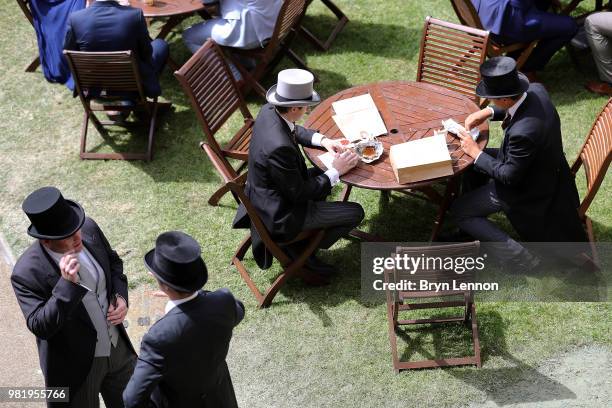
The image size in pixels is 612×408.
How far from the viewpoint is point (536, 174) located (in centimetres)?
569

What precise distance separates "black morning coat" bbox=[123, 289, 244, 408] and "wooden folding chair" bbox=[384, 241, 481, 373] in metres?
1.47

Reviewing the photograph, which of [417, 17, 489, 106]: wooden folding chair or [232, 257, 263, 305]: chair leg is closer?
[232, 257, 263, 305]: chair leg

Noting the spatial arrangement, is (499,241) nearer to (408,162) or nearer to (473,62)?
(408,162)

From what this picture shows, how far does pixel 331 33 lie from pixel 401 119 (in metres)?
3.00

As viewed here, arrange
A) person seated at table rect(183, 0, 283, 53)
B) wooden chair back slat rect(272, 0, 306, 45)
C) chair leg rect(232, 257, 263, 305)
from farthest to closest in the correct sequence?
person seated at table rect(183, 0, 283, 53) < wooden chair back slat rect(272, 0, 306, 45) < chair leg rect(232, 257, 263, 305)

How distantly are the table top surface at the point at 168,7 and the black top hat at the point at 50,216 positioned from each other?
4.12 meters

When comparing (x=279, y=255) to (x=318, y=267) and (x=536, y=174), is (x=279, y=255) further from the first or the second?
(x=536, y=174)

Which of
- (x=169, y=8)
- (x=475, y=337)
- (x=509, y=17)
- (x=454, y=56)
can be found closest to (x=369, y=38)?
(x=509, y=17)

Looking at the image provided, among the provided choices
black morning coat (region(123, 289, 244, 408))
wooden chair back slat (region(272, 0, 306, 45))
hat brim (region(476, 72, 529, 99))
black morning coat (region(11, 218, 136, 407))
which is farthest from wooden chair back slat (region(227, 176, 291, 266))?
wooden chair back slat (region(272, 0, 306, 45))

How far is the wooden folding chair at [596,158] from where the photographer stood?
5727mm

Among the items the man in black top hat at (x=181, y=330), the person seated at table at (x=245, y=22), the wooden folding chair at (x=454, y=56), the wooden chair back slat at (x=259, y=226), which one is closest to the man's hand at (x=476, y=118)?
the wooden folding chair at (x=454, y=56)

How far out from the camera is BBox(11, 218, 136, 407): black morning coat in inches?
157

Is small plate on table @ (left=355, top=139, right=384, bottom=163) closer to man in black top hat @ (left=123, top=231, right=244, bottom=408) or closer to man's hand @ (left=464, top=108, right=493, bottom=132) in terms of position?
man's hand @ (left=464, top=108, right=493, bottom=132)

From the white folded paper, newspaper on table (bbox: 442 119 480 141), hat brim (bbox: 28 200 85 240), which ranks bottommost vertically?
the white folded paper
